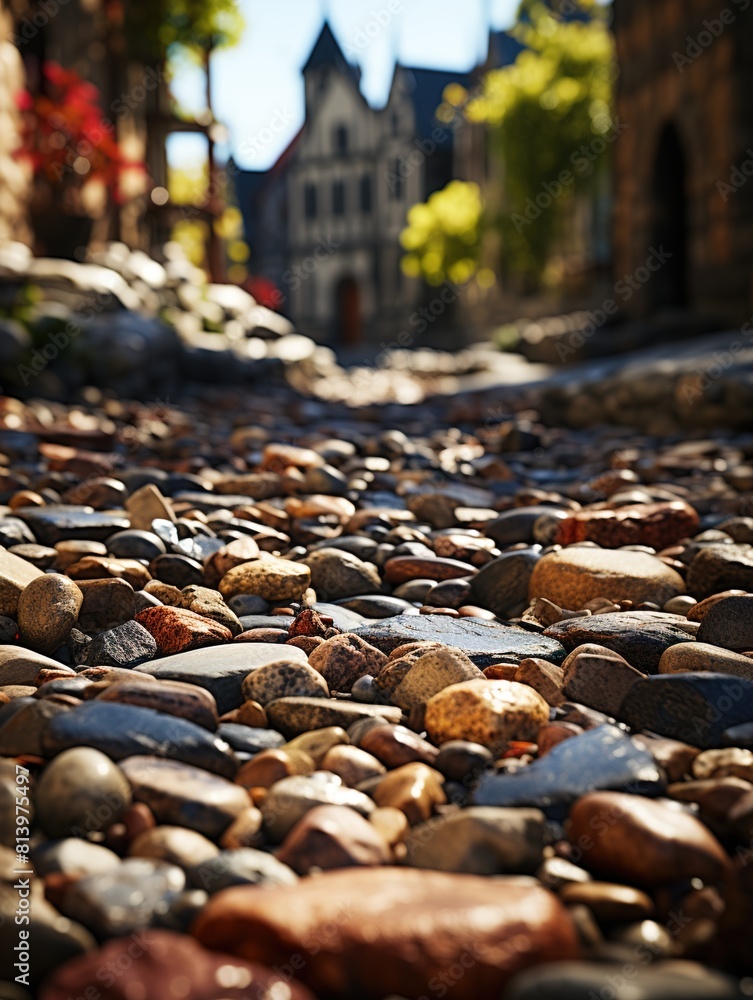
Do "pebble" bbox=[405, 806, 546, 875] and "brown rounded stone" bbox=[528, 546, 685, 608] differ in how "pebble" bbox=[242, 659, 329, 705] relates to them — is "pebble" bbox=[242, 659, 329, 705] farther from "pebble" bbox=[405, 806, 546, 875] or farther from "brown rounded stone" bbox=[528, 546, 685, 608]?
"brown rounded stone" bbox=[528, 546, 685, 608]

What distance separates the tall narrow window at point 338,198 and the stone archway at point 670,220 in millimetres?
22464

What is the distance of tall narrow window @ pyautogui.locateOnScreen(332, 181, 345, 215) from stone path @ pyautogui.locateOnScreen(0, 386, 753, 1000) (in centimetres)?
3019

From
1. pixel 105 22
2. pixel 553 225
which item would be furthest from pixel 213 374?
pixel 553 225

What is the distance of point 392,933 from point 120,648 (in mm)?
962

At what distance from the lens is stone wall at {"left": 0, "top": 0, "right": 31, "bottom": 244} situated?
6.96m

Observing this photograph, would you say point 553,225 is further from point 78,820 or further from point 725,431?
point 78,820

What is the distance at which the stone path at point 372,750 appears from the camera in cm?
83

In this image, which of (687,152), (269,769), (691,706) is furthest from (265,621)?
(687,152)

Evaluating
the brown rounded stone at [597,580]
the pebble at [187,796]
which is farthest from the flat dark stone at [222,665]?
the brown rounded stone at [597,580]

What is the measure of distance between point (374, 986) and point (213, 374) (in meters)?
6.99

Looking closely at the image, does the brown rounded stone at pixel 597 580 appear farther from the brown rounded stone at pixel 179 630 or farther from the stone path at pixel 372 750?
the brown rounded stone at pixel 179 630

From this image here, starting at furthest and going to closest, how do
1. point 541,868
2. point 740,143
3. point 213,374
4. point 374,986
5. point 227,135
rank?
point 227,135 < point 740,143 < point 213,374 < point 541,868 < point 374,986

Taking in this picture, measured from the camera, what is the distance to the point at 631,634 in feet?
5.52

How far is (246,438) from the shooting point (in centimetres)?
430
